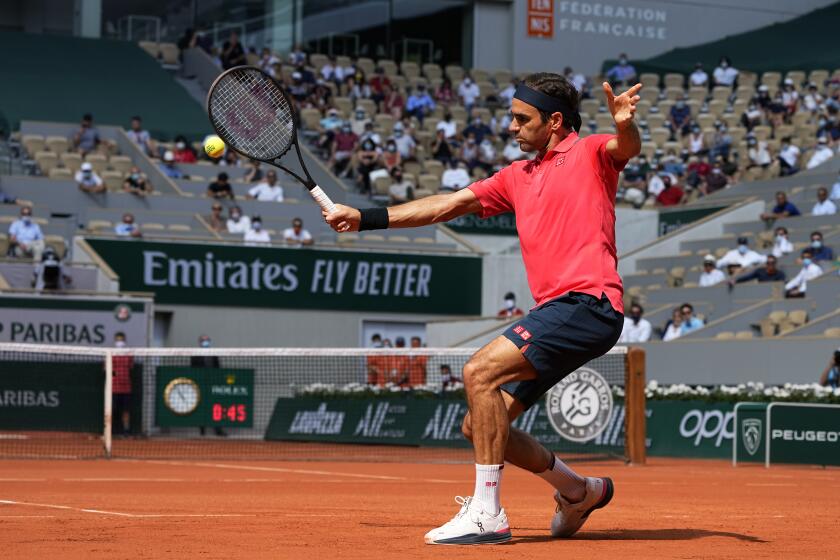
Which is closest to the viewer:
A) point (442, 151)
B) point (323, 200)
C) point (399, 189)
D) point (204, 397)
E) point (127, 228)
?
point (323, 200)

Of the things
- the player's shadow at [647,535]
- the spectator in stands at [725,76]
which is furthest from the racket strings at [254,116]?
the spectator in stands at [725,76]

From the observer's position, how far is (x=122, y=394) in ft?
74.9

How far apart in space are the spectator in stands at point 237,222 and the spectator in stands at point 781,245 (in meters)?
10.4

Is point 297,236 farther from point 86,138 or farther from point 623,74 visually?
point 623,74

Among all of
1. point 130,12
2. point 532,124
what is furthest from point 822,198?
point 532,124

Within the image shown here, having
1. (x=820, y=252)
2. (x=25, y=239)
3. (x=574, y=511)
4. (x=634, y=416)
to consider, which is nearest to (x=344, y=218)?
(x=574, y=511)

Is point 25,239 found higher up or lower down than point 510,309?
higher up

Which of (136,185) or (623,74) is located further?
(623,74)

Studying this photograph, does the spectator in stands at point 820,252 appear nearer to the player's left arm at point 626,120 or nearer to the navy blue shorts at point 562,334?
the navy blue shorts at point 562,334

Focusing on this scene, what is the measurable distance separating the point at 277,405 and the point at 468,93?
17.6 m

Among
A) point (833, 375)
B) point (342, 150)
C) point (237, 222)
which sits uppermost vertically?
point (342, 150)

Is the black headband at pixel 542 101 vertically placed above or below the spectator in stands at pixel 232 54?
below

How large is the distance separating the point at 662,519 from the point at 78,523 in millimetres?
3471

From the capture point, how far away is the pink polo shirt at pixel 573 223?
7.09 metres
